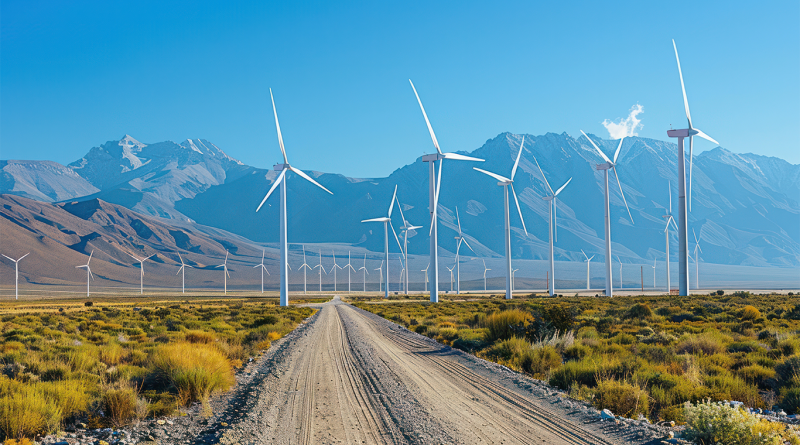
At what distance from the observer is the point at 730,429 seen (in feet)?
30.3

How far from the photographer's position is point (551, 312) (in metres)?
23.8

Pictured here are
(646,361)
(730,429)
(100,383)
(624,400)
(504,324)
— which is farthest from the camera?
(504,324)

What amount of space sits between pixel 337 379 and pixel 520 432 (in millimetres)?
6895

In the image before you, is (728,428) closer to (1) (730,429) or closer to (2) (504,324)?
(1) (730,429)

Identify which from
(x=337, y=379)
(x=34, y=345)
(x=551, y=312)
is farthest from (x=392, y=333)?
(x=34, y=345)

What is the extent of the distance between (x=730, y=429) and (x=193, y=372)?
1168 centimetres

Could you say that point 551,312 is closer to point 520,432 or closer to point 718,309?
point 520,432

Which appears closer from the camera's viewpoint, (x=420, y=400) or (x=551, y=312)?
(x=420, y=400)

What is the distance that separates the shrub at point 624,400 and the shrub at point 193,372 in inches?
362

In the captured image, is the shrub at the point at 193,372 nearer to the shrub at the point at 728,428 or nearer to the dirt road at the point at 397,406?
the dirt road at the point at 397,406

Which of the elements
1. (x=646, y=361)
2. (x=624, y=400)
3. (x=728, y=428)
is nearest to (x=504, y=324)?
(x=646, y=361)

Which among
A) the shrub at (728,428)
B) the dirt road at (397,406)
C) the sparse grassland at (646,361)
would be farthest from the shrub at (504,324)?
the shrub at (728,428)

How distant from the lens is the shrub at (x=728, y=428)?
897 centimetres

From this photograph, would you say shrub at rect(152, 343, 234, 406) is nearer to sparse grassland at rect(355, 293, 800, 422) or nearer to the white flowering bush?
sparse grassland at rect(355, 293, 800, 422)
